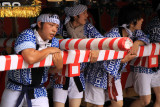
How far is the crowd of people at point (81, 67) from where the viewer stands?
280 cm

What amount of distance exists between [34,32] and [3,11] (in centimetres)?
91

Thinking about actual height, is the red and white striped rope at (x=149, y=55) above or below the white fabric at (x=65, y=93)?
above

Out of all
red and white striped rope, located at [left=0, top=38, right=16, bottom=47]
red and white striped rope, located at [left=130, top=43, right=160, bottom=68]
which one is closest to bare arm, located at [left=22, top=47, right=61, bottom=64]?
red and white striped rope, located at [left=130, top=43, right=160, bottom=68]

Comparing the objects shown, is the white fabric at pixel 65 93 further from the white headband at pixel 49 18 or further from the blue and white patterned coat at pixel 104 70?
the white headband at pixel 49 18

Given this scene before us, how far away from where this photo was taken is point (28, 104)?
2848 mm

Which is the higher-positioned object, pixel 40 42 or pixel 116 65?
pixel 40 42

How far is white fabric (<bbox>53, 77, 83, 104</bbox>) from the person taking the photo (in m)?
3.42

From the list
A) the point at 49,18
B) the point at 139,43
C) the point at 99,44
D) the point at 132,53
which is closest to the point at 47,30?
the point at 49,18

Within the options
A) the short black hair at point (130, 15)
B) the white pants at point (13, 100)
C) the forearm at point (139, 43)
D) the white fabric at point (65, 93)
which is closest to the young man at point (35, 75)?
the white pants at point (13, 100)

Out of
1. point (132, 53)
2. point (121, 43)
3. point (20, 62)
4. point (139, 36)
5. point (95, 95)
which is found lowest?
point (95, 95)

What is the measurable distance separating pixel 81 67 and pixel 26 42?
110cm

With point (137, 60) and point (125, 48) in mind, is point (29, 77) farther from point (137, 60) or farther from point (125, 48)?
point (137, 60)

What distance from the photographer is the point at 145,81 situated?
157 inches

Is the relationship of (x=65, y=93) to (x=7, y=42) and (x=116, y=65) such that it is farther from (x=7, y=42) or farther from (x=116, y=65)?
(x=7, y=42)
